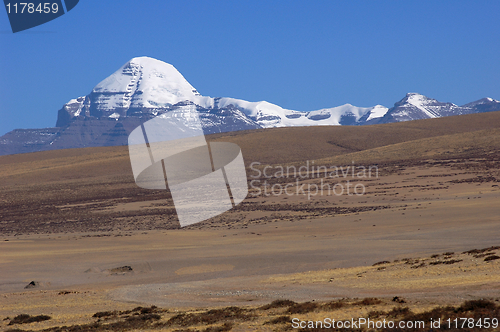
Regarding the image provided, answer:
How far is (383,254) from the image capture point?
70.4 feet

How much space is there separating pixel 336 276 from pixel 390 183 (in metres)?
33.5

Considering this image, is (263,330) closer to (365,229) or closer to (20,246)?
(365,229)

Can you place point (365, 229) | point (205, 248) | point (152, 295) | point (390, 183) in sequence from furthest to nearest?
point (390, 183) < point (365, 229) < point (205, 248) < point (152, 295)

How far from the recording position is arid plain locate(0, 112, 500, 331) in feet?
40.7

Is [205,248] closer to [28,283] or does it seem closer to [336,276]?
[28,283]

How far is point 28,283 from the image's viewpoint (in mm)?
20531

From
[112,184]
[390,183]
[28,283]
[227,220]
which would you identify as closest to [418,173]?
[390,183]

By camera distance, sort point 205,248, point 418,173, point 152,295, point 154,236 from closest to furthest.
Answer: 1. point 152,295
2. point 205,248
3. point 154,236
4. point 418,173

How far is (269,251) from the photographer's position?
80.1 feet

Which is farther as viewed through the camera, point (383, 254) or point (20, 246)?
point (20, 246)

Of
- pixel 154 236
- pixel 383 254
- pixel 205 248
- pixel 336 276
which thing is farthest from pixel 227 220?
pixel 336 276

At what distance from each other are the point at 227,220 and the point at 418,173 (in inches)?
971

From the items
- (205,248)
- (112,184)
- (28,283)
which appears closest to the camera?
(28,283)

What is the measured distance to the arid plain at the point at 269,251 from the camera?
1239 cm
